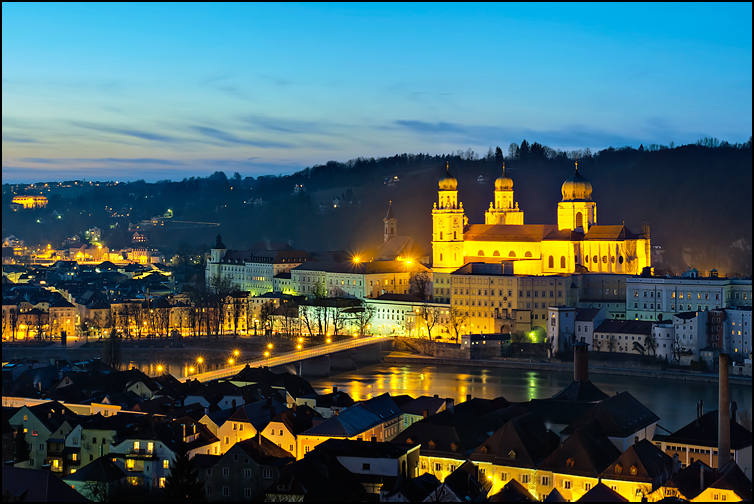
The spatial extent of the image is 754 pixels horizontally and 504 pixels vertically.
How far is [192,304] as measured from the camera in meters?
49.3

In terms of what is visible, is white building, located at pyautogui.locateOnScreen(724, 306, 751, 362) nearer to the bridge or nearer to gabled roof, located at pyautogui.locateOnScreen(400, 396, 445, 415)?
the bridge

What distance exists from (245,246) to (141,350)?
46.9 metres

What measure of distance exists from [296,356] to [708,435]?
1718cm

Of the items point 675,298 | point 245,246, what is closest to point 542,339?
point 675,298

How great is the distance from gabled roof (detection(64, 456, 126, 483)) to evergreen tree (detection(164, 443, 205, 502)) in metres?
1.56

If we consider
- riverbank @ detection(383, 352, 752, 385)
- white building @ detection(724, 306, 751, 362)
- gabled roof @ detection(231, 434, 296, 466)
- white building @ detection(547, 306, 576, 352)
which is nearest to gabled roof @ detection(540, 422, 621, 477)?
gabled roof @ detection(231, 434, 296, 466)

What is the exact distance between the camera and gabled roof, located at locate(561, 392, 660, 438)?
17766mm

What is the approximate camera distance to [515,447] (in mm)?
16734

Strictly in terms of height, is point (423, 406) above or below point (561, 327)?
below

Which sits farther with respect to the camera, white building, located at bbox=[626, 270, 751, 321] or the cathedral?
the cathedral

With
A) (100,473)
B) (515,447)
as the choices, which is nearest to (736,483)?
(515,447)

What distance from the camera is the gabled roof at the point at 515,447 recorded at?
16.6m

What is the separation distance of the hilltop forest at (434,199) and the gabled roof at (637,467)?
41044 millimetres

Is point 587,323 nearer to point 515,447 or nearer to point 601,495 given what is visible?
point 515,447
